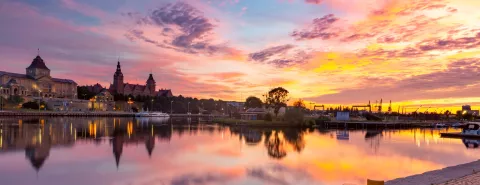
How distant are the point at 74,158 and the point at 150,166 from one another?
7.36 metres

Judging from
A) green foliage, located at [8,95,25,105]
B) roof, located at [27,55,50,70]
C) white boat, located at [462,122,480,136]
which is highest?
roof, located at [27,55,50,70]

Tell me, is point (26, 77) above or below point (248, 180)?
above

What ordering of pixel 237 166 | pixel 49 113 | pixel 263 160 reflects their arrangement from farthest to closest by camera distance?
pixel 49 113 < pixel 263 160 < pixel 237 166

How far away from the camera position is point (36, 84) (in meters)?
172

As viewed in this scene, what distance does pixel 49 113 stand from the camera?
139250 mm

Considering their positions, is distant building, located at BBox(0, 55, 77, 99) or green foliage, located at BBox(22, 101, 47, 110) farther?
distant building, located at BBox(0, 55, 77, 99)

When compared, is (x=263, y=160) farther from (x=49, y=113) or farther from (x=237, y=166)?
(x=49, y=113)

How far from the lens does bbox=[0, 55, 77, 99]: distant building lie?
15754 centimetres

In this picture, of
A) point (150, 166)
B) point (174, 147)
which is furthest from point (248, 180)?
point (174, 147)

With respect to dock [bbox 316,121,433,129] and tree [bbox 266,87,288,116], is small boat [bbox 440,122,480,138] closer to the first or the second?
dock [bbox 316,121,433,129]

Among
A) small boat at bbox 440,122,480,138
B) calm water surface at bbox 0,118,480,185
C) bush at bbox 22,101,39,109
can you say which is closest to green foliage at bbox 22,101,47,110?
bush at bbox 22,101,39,109

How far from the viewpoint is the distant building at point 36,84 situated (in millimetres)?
157538

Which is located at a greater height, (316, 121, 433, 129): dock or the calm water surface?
the calm water surface

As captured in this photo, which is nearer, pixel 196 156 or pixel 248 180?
pixel 248 180
